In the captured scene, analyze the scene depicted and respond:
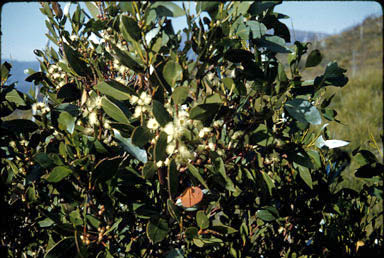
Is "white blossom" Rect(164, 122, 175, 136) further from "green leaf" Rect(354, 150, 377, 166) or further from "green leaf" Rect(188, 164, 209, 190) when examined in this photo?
"green leaf" Rect(354, 150, 377, 166)

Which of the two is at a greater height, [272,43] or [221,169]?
[272,43]

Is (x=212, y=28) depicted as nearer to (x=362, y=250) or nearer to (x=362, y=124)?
(x=362, y=250)

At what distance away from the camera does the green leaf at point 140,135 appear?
0.49 m

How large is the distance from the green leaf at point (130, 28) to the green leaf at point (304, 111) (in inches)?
13.1

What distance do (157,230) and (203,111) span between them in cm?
27

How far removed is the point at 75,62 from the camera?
2.05 ft

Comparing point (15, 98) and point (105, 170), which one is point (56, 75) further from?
point (105, 170)

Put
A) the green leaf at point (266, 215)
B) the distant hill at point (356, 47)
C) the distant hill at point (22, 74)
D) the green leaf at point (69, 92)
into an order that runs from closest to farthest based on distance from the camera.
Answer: the green leaf at point (69, 92)
the green leaf at point (266, 215)
the distant hill at point (22, 74)
the distant hill at point (356, 47)

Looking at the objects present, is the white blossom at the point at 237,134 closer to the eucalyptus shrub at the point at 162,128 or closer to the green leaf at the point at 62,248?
the eucalyptus shrub at the point at 162,128

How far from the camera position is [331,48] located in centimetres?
1644

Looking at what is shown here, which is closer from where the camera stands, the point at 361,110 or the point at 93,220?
the point at 93,220

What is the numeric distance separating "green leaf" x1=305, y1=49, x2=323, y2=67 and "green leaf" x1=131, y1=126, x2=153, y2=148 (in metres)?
0.34

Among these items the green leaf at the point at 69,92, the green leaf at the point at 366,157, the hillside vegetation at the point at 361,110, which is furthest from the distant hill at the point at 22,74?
the green leaf at the point at 366,157

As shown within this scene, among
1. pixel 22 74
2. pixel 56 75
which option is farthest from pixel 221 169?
pixel 22 74
